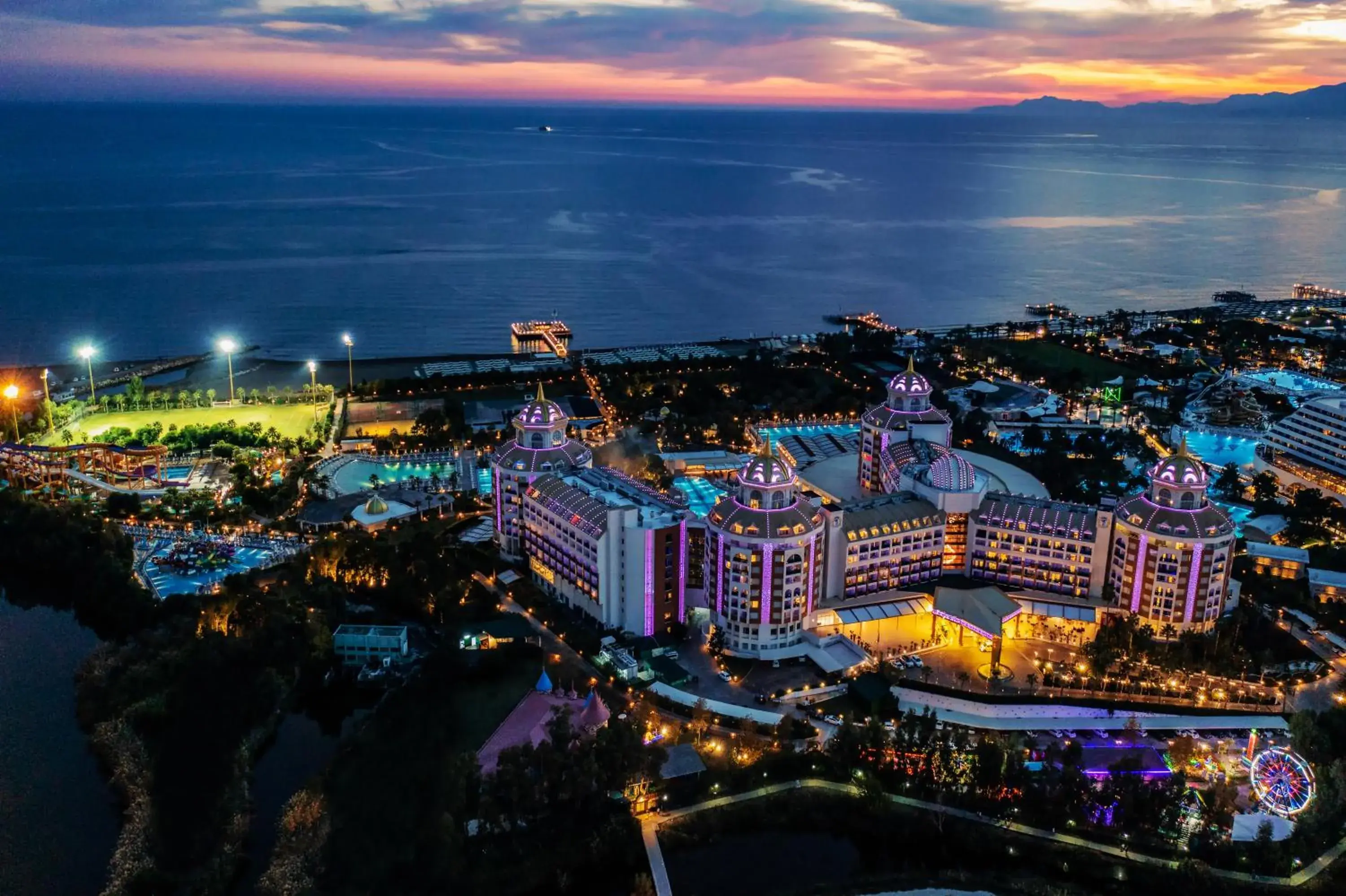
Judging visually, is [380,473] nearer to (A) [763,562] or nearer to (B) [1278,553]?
(A) [763,562]

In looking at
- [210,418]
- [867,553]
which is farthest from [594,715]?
[210,418]

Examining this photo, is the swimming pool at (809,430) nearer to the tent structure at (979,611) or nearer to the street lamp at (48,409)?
the tent structure at (979,611)

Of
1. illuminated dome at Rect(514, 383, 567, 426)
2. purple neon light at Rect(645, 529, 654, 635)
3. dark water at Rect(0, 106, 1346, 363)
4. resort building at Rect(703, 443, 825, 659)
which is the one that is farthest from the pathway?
dark water at Rect(0, 106, 1346, 363)

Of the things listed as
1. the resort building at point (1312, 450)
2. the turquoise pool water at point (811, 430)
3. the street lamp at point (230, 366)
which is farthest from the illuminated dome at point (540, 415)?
the resort building at point (1312, 450)

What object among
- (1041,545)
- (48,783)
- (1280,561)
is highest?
(1041,545)

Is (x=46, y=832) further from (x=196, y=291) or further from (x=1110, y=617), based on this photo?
(x=196, y=291)

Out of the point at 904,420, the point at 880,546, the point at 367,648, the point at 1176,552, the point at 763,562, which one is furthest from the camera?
the point at 904,420

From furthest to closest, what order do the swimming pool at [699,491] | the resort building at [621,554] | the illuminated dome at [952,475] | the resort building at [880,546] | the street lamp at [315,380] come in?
the street lamp at [315,380] → the swimming pool at [699,491] → the illuminated dome at [952,475] → the resort building at [880,546] → the resort building at [621,554]
